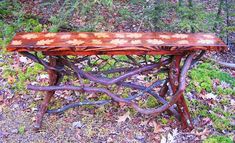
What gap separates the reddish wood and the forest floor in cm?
99

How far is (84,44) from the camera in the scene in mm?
2594

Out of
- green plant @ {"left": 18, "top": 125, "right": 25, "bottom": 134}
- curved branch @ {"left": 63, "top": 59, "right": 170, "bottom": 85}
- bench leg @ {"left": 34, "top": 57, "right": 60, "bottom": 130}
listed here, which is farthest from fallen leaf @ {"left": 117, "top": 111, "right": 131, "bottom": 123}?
green plant @ {"left": 18, "top": 125, "right": 25, "bottom": 134}

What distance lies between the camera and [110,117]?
3.36 metres

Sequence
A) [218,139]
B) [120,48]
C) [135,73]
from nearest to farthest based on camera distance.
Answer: [120,48], [135,73], [218,139]

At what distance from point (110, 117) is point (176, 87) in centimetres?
92

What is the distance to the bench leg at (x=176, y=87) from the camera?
2789mm

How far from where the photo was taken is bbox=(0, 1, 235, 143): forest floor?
122 inches

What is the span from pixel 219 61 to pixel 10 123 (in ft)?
11.1

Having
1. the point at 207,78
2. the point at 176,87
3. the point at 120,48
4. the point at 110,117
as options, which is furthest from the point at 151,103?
the point at 120,48

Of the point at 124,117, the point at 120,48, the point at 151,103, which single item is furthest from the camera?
the point at 151,103

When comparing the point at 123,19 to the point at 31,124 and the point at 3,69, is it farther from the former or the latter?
the point at 31,124

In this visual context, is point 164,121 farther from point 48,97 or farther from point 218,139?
point 48,97

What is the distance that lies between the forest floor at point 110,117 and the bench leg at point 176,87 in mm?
117

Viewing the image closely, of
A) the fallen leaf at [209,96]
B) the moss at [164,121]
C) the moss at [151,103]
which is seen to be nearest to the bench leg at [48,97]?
the moss at [151,103]
